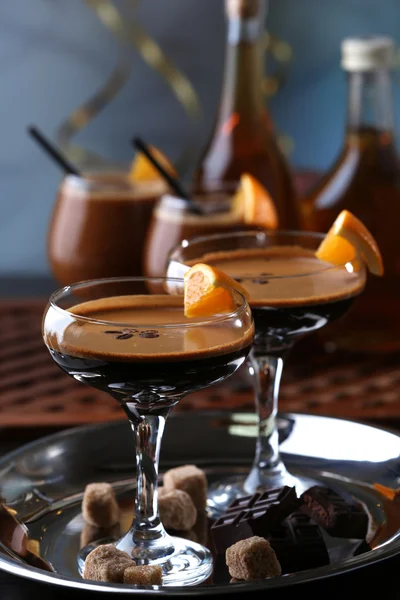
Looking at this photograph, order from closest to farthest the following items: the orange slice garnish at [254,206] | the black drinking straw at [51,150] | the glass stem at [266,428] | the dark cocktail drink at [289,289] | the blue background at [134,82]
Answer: the dark cocktail drink at [289,289]
the glass stem at [266,428]
the orange slice garnish at [254,206]
the black drinking straw at [51,150]
the blue background at [134,82]

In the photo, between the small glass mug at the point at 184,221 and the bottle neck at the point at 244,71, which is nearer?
the small glass mug at the point at 184,221

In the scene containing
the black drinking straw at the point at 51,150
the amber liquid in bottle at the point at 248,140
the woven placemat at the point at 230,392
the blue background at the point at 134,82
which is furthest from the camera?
the blue background at the point at 134,82

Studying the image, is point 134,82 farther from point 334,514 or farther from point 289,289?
point 334,514

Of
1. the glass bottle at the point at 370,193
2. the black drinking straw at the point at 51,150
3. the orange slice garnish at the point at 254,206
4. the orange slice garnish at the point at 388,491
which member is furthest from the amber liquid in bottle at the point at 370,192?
the orange slice garnish at the point at 388,491

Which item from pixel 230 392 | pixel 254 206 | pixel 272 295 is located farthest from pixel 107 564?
pixel 254 206

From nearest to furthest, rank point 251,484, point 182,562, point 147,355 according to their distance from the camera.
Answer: point 147,355 → point 182,562 → point 251,484

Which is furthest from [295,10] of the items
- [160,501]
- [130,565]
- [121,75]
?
[130,565]

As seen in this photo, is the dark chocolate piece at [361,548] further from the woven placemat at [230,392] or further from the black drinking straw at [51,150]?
the black drinking straw at [51,150]
